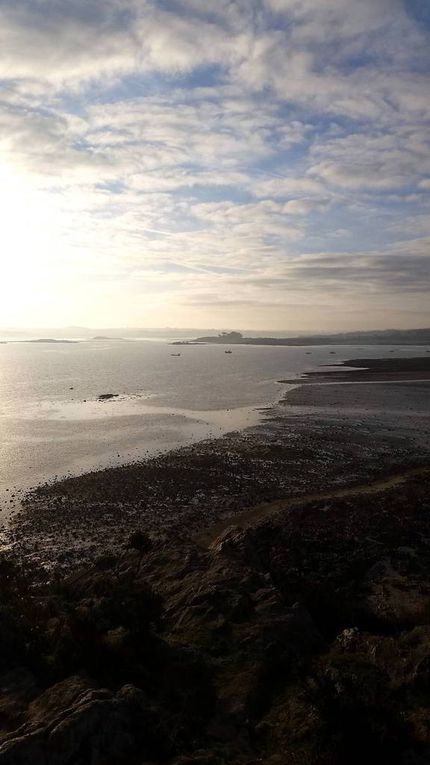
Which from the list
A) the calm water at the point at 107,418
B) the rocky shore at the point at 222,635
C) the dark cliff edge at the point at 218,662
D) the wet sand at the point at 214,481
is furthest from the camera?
the calm water at the point at 107,418

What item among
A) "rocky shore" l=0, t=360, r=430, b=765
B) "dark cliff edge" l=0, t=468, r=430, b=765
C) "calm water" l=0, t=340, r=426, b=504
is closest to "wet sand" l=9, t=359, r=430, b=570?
"rocky shore" l=0, t=360, r=430, b=765

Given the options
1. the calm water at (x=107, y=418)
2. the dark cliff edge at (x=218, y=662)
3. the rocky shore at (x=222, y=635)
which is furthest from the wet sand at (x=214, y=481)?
the dark cliff edge at (x=218, y=662)

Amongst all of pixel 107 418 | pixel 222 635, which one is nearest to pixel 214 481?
pixel 222 635

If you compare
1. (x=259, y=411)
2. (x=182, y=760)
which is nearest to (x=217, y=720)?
(x=182, y=760)

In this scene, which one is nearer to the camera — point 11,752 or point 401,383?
point 11,752

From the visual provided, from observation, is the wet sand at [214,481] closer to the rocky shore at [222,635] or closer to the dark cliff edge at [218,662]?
the rocky shore at [222,635]

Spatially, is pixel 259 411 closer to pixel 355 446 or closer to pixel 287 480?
pixel 355 446
